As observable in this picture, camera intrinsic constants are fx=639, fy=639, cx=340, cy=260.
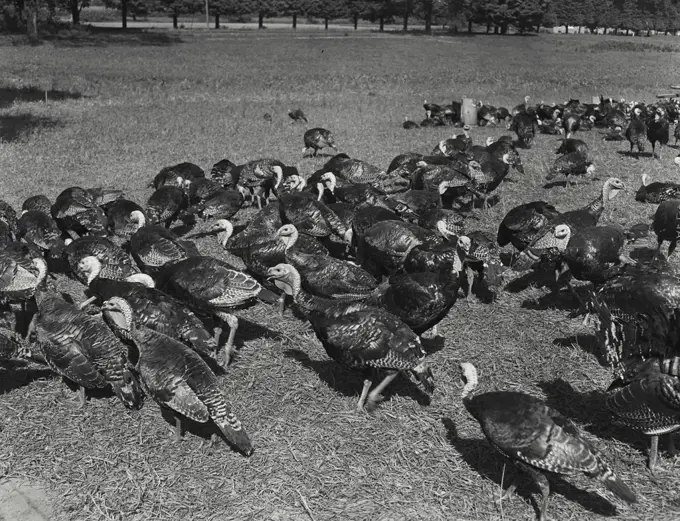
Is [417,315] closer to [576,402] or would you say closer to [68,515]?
[576,402]

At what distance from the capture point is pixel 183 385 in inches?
259

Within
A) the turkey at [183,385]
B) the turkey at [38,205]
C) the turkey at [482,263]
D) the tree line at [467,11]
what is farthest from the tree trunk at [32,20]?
the turkey at [183,385]

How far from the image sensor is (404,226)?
10.4 m

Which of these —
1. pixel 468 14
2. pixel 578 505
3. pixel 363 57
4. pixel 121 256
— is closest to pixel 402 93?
pixel 363 57

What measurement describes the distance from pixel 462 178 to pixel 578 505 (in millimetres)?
9231

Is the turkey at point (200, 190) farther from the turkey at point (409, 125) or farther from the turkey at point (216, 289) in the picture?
the turkey at point (409, 125)

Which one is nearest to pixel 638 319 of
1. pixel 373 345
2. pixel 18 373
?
pixel 373 345

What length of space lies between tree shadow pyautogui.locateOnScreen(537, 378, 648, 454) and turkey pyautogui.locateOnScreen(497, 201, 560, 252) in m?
3.51

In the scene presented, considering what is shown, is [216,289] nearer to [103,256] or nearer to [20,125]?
[103,256]

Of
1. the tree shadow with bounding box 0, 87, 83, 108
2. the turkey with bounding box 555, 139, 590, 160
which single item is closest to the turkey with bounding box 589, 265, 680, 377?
the turkey with bounding box 555, 139, 590, 160

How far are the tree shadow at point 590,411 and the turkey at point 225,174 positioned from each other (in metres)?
9.78

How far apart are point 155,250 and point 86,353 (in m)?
2.94

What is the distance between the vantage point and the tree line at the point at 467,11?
80.8m

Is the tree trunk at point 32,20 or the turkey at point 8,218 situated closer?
the turkey at point 8,218
